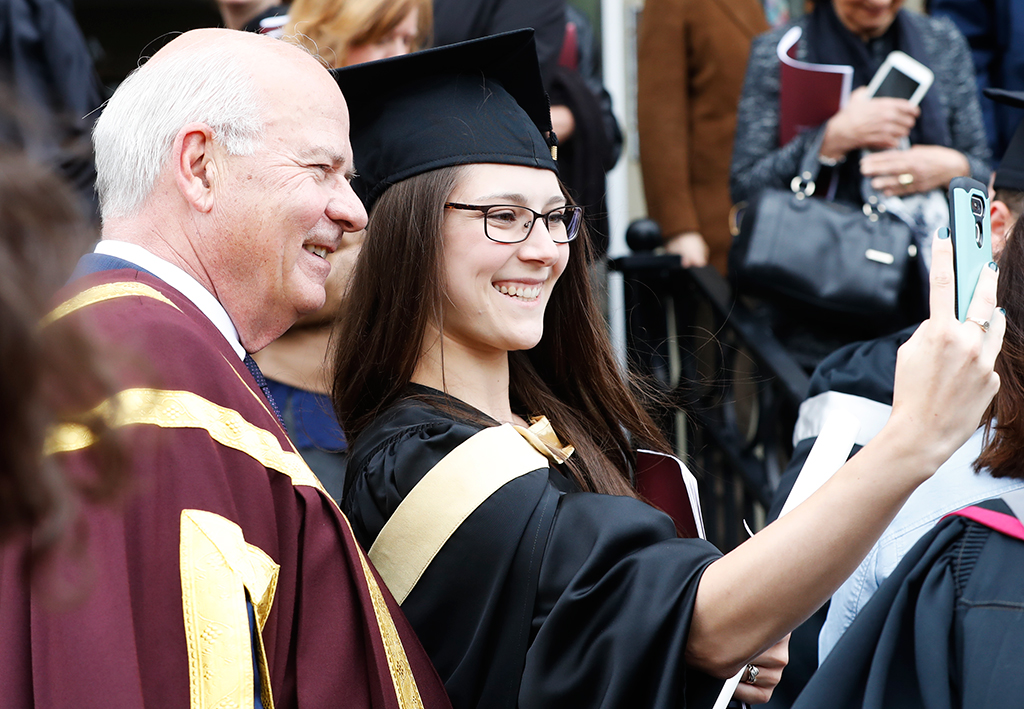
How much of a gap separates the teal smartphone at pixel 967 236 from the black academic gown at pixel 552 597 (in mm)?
579

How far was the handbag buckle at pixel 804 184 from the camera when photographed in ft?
12.9

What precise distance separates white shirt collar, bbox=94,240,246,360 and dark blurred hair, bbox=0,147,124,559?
0.79 metres

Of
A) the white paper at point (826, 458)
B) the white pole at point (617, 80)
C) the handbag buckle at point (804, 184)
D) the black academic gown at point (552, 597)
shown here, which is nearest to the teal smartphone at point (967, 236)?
the white paper at point (826, 458)

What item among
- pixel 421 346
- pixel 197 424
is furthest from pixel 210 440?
pixel 421 346

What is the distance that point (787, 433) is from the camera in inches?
158

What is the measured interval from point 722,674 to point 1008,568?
2.21ft

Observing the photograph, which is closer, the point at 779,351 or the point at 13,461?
the point at 13,461

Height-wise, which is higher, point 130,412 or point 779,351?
point 130,412

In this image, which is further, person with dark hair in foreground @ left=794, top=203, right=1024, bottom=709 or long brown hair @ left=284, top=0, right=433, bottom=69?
long brown hair @ left=284, top=0, right=433, bottom=69

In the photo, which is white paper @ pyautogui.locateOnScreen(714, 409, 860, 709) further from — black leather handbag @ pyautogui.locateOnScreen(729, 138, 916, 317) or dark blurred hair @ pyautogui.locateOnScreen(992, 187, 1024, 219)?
black leather handbag @ pyautogui.locateOnScreen(729, 138, 916, 317)

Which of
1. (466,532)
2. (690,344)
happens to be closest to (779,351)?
(690,344)

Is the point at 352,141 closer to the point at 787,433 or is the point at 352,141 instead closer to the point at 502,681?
the point at 502,681

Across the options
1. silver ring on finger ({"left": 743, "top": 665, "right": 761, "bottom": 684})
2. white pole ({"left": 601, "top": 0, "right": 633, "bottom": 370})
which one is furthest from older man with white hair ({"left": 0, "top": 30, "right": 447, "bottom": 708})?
white pole ({"left": 601, "top": 0, "right": 633, "bottom": 370})

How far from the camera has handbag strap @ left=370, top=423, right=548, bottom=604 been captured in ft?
6.41
